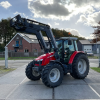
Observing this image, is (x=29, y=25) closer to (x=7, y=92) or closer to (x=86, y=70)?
(x=7, y=92)

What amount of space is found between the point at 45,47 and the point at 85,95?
9.18 ft

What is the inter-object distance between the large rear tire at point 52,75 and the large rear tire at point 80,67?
1.13 metres

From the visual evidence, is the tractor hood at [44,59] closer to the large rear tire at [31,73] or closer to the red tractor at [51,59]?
the red tractor at [51,59]

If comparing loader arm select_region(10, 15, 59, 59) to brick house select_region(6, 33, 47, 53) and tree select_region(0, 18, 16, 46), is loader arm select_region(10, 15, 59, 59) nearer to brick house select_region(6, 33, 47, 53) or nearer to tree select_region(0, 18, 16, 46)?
brick house select_region(6, 33, 47, 53)

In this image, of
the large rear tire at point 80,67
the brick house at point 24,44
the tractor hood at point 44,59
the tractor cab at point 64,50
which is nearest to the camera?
the tractor hood at point 44,59

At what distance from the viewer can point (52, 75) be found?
5.55m

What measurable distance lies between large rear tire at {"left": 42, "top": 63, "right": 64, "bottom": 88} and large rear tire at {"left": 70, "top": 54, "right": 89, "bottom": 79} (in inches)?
44.4

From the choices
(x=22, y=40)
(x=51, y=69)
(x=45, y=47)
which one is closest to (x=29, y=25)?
(x=45, y=47)

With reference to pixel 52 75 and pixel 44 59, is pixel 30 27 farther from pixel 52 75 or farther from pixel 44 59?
pixel 52 75

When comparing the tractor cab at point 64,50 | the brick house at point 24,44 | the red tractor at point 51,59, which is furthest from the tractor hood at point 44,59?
the brick house at point 24,44

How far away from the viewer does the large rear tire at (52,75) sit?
5066 millimetres

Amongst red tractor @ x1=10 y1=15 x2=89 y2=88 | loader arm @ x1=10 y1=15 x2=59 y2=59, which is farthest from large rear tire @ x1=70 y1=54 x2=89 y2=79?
loader arm @ x1=10 y1=15 x2=59 y2=59

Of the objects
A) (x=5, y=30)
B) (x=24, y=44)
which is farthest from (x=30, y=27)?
(x=5, y=30)

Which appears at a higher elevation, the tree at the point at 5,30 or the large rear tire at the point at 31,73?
the tree at the point at 5,30
